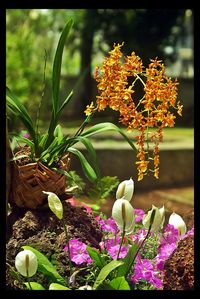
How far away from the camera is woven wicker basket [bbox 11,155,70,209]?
1.11m

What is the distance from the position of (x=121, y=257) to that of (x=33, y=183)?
208mm

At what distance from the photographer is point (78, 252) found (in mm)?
1054

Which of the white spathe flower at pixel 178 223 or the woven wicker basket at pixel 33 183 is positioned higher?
the woven wicker basket at pixel 33 183

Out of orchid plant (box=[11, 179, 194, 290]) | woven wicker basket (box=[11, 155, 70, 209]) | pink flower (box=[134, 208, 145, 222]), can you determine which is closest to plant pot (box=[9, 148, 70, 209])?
woven wicker basket (box=[11, 155, 70, 209])

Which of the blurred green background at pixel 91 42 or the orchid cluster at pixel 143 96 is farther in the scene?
the blurred green background at pixel 91 42

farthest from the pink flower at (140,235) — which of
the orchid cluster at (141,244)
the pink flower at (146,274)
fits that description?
the pink flower at (146,274)

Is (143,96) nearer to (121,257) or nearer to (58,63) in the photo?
(58,63)

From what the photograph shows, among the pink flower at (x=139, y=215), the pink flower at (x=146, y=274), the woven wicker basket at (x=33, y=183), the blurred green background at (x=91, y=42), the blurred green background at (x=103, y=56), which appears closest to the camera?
the pink flower at (x=146, y=274)

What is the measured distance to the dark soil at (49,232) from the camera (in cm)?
108

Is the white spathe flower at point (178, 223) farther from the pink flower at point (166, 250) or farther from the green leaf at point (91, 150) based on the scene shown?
the green leaf at point (91, 150)

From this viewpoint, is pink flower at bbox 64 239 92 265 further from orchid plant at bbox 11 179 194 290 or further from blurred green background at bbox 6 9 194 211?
blurred green background at bbox 6 9 194 211

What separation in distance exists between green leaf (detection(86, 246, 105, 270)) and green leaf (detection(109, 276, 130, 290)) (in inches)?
2.5
